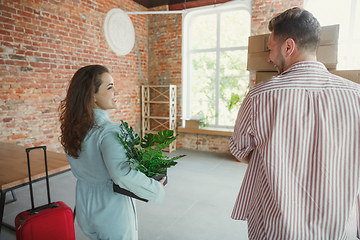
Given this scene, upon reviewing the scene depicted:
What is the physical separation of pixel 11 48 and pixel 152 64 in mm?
3447

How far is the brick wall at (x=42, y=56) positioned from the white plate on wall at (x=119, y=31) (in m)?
0.14

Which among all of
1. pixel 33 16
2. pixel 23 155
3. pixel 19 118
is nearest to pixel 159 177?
pixel 23 155

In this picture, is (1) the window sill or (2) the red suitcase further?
(1) the window sill

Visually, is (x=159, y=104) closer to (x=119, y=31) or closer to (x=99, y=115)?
(x=119, y=31)

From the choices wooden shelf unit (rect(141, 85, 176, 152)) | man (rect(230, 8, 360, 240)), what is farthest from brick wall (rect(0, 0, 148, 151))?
man (rect(230, 8, 360, 240))

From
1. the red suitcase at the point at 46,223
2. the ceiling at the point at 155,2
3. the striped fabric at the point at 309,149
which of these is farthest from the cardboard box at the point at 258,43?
the ceiling at the point at 155,2

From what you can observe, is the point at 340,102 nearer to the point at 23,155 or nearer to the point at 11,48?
the point at 23,155

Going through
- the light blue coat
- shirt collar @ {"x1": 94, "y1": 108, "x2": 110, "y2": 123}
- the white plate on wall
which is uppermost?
the white plate on wall

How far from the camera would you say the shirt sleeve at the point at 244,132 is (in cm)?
93

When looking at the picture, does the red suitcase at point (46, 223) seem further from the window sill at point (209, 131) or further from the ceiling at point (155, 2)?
the ceiling at point (155, 2)

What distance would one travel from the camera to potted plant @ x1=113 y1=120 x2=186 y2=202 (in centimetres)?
114

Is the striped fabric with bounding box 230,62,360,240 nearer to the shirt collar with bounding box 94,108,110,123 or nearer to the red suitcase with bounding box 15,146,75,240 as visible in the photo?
the shirt collar with bounding box 94,108,110,123

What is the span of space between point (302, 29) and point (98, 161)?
1.12 meters

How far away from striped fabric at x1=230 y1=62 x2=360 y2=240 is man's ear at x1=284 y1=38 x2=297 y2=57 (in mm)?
80
